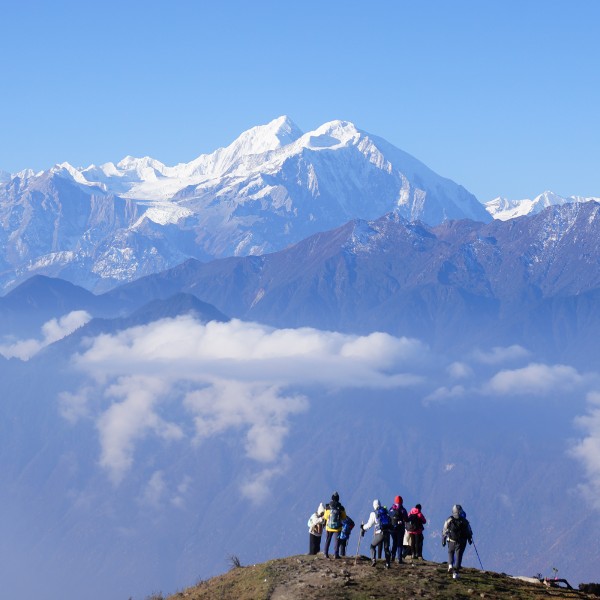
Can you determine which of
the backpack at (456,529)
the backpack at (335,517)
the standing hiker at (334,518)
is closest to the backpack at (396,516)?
the standing hiker at (334,518)

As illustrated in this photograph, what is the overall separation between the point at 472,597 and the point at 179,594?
1909 cm

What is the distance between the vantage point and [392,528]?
80.1 m

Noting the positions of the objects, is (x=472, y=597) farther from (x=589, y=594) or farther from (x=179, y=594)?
(x=179, y=594)

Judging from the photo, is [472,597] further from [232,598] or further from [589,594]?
[232,598]

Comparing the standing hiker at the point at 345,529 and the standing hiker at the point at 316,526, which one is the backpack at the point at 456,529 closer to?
the standing hiker at the point at 345,529

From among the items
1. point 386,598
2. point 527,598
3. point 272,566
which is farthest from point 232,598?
point 527,598

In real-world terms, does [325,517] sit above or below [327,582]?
above

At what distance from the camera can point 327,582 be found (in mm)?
76562

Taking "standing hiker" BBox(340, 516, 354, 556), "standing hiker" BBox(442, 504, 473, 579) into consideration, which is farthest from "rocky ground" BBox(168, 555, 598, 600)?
"standing hiker" BBox(442, 504, 473, 579)

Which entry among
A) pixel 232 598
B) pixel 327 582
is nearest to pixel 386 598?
pixel 327 582

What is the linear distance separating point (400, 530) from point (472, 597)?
7499 millimetres

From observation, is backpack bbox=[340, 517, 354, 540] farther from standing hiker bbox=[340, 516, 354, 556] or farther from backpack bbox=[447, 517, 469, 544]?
backpack bbox=[447, 517, 469, 544]

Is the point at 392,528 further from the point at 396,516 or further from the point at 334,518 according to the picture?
the point at 334,518

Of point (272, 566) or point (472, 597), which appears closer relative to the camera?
point (472, 597)
